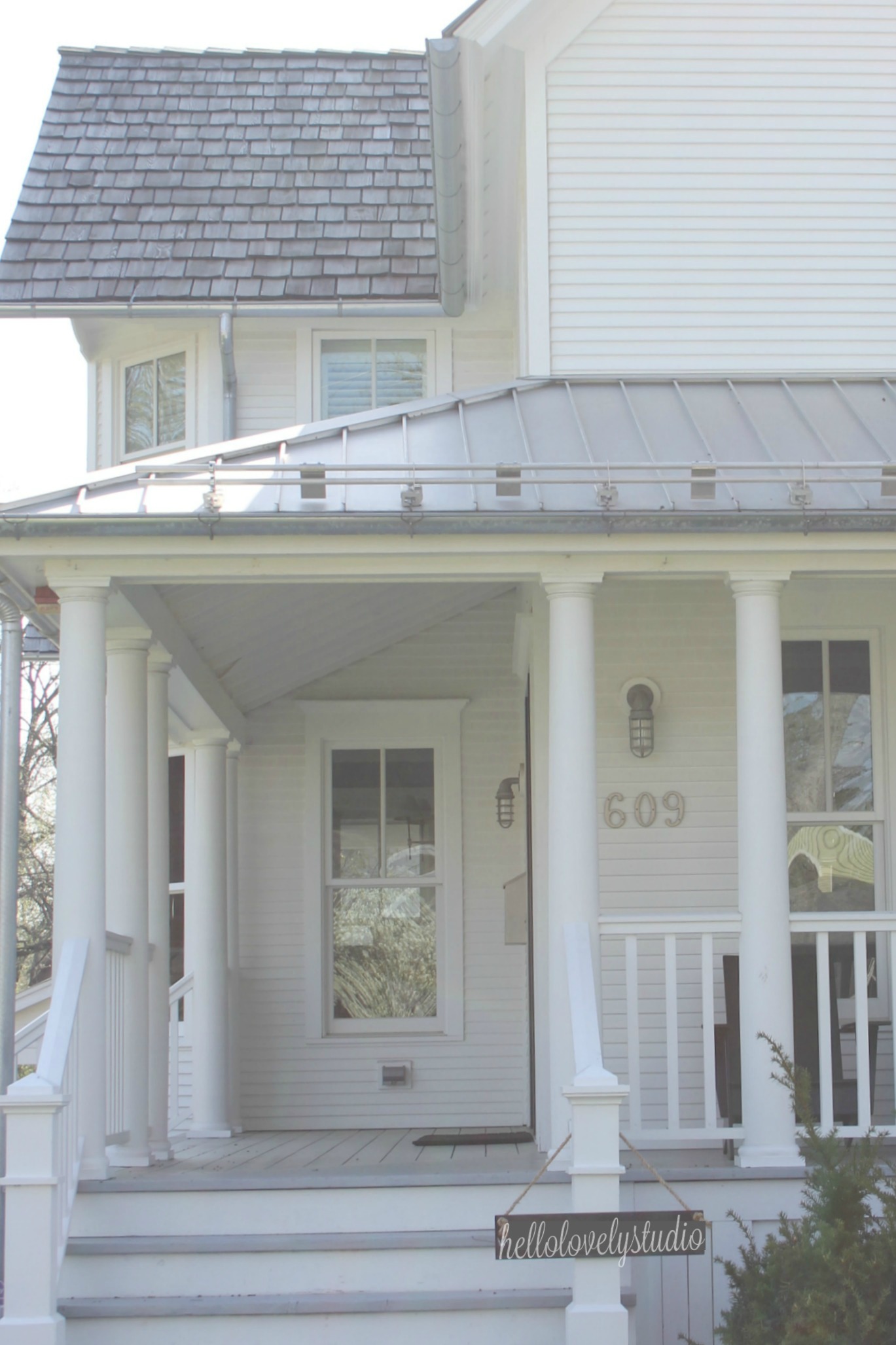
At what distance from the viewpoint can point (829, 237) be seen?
8.34 m

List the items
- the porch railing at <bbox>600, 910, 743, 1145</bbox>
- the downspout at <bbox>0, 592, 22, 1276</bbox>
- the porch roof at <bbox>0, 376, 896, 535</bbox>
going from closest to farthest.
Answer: the porch roof at <bbox>0, 376, 896, 535</bbox> → the porch railing at <bbox>600, 910, 743, 1145</bbox> → the downspout at <bbox>0, 592, 22, 1276</bbox>

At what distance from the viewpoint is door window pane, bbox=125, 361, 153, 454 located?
11016 mm

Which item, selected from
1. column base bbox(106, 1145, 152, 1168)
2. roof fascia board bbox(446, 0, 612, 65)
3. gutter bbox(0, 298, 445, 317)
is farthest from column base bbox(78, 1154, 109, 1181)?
gutter bbox(0, 298, 445, 317)

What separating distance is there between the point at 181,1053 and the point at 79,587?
5453 mm

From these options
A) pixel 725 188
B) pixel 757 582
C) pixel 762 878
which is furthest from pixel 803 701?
pixel 725 188

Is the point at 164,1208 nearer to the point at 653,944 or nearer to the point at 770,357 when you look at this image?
the point at 653,944

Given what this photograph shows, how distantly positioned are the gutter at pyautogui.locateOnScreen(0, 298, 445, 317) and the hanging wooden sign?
6912 mm

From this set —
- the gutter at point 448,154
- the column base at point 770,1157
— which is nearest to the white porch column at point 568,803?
the column base at point 770,1157

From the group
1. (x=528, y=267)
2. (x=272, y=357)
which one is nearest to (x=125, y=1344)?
(x=528, y=267)

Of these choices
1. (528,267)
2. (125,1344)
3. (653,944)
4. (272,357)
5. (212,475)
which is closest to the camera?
(125,1344)

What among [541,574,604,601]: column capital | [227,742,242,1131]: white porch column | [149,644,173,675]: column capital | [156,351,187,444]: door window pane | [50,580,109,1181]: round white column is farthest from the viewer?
[156,351,187,444]: door window pane

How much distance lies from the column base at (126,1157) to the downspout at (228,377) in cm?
509

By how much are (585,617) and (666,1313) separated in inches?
109

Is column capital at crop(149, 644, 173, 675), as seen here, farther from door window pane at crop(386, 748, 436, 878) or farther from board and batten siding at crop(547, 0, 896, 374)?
door window pane at crop(386, 748, 436, 878)
